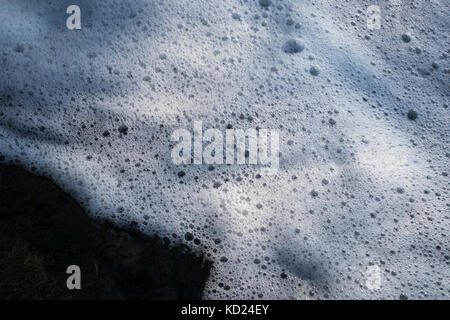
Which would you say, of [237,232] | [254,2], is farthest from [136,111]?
[254,2]

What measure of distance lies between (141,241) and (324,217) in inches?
24.1

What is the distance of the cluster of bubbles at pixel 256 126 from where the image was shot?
1312 mm

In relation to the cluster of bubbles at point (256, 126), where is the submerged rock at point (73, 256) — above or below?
below

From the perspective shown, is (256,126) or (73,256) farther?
(256,126)

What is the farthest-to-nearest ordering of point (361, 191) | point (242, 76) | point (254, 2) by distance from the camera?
point (254, 2) < point (242, 76) < point (361, 191)

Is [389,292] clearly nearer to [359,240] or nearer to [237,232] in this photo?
[359,240]

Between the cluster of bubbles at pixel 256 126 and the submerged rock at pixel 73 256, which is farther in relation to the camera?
the cluster of bubbles at pixel 256 126

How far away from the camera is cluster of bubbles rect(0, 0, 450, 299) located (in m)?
1.31

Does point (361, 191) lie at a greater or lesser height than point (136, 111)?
lesser

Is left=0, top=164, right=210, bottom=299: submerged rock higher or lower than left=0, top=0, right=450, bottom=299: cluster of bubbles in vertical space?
lower

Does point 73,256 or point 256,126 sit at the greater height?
point 256,126

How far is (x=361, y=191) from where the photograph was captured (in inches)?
55.9

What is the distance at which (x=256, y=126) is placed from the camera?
57.9 inches

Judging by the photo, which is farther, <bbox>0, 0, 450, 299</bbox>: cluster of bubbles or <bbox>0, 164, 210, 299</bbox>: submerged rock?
<bbox>0, 0, 450, 299</bbox>: cluster of bubbles
